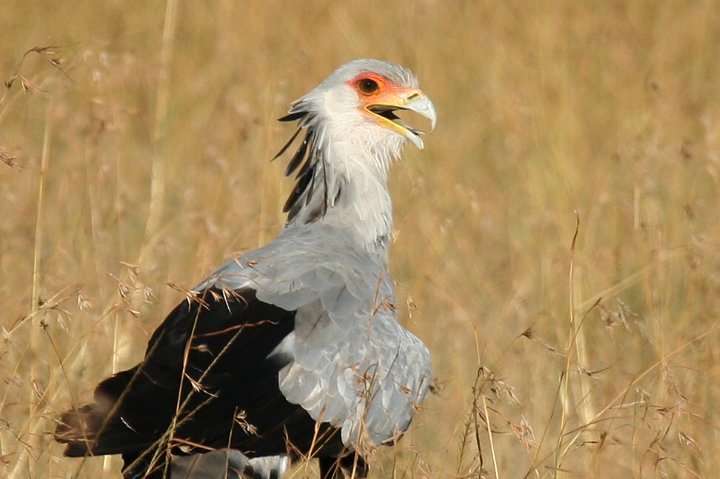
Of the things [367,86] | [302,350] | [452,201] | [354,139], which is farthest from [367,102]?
[452,201]

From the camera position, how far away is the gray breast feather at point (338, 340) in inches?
189

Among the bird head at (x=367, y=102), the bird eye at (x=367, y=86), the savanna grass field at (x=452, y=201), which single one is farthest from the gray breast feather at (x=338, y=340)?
the bird eye at (x=367, y=86)

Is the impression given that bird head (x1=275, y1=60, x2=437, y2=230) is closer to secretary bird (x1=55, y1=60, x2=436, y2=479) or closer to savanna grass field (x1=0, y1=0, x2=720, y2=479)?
secretary bird (x1=55, y1=60, x2=436, y2=479)

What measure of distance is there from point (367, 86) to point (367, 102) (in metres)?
0.07

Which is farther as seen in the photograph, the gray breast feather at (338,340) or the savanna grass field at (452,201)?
the savanna grass field at (452,201)

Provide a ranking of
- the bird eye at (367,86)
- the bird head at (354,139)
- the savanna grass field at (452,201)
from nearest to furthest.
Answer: the savanna grass field at (452,201) < the bird head at (354,139) < the bird eye at (367,86)

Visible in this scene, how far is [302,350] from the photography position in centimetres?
484

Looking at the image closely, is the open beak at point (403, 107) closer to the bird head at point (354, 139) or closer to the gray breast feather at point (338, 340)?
the bird head at point (354, 139)

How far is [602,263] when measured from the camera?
285 inches

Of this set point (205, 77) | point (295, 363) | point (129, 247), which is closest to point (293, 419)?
point (295, 363)

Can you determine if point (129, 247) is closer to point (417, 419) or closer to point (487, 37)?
point (417, 419)

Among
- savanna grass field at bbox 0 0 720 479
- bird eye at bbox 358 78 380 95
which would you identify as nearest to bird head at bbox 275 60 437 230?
bird eye at bbox 358 78 380 95

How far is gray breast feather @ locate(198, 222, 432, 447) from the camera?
189 inches

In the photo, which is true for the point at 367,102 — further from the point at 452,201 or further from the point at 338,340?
the point at 452,201
